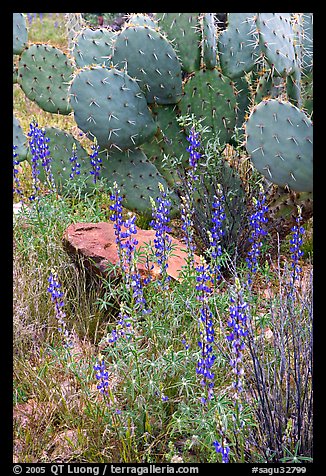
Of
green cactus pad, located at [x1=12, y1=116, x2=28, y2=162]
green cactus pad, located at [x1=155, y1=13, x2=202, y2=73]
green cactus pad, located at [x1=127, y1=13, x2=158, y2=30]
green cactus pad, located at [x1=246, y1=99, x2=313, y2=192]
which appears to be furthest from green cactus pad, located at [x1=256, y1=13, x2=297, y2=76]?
green cactus pad, located at [x1=12, y1=116, x2=28, y2=162]

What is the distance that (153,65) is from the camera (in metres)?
4.32

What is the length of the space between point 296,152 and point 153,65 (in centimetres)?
130

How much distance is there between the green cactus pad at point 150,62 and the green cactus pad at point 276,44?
720mm

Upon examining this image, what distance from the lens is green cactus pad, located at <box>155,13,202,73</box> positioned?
4344mm

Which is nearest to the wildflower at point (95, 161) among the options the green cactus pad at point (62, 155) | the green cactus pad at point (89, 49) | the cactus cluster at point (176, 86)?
the cactus cluster at point (176, 86)

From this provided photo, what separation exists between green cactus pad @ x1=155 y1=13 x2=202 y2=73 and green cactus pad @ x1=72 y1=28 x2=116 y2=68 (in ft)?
2.50

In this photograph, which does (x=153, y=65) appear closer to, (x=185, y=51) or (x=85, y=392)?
(x=185, y=51)

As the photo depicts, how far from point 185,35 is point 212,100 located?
1.66 feet

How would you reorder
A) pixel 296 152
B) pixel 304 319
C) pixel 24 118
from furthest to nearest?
1. pixel 24 118
2. pixel 296 152
3. pixel 304 319

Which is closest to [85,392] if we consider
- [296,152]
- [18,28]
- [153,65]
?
[296,152]

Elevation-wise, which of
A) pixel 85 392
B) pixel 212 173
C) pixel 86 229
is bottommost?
pixel 85 392

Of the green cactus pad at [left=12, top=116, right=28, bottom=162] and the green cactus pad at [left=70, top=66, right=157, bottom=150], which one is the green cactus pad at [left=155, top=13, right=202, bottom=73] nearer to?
the green cactus pad at [left=70, top=66, right=157, bottom=150]

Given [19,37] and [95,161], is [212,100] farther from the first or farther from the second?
[19,37]

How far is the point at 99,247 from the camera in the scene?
12.1 ft
